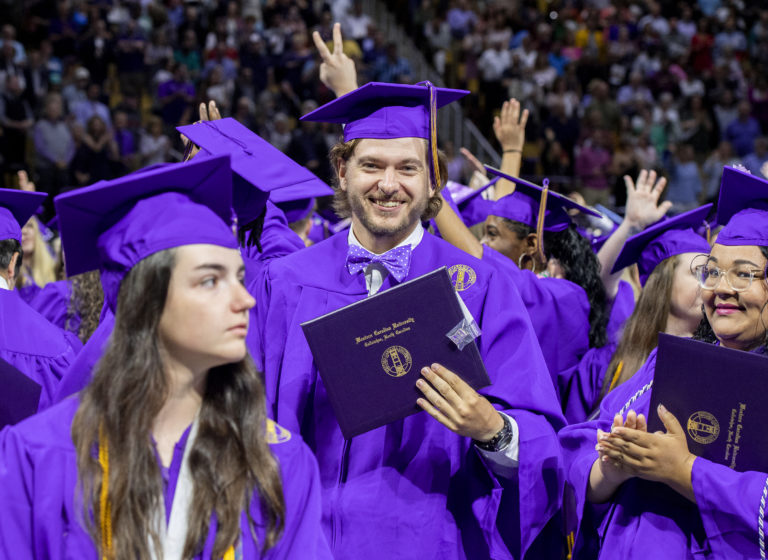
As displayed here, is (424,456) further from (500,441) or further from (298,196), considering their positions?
(298,196)

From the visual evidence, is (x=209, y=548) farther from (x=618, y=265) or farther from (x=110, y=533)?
(x=618, y=265)

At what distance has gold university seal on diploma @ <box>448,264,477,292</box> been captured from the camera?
2930mm

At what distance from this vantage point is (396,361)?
2.60 metres

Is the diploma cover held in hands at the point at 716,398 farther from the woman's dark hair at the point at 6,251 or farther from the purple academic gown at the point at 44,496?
the woman's dark hair at the point at 6,251

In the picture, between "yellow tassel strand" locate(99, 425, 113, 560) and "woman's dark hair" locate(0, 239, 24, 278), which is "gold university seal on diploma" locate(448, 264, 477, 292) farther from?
"woman's dark hair" locate(0, 239, 24, 278)

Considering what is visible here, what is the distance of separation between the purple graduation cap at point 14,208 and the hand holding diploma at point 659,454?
2643 millimetres

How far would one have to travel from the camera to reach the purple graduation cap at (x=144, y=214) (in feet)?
6.77

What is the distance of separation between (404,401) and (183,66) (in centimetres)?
1175

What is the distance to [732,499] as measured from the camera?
2.42 m

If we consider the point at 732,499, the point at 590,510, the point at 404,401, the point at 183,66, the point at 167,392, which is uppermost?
the point at 183,66

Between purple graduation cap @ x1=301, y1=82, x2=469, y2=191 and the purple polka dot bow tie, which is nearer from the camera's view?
the purple polka dot bow tie

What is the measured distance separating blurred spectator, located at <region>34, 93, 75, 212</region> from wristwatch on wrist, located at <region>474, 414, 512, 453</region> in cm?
1028

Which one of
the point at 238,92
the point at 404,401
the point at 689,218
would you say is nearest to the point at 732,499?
the point at 404,401

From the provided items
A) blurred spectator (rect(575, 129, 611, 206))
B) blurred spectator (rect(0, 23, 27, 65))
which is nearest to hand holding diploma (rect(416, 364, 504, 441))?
blurred spectator (rect(575, 129, 611, 206))
